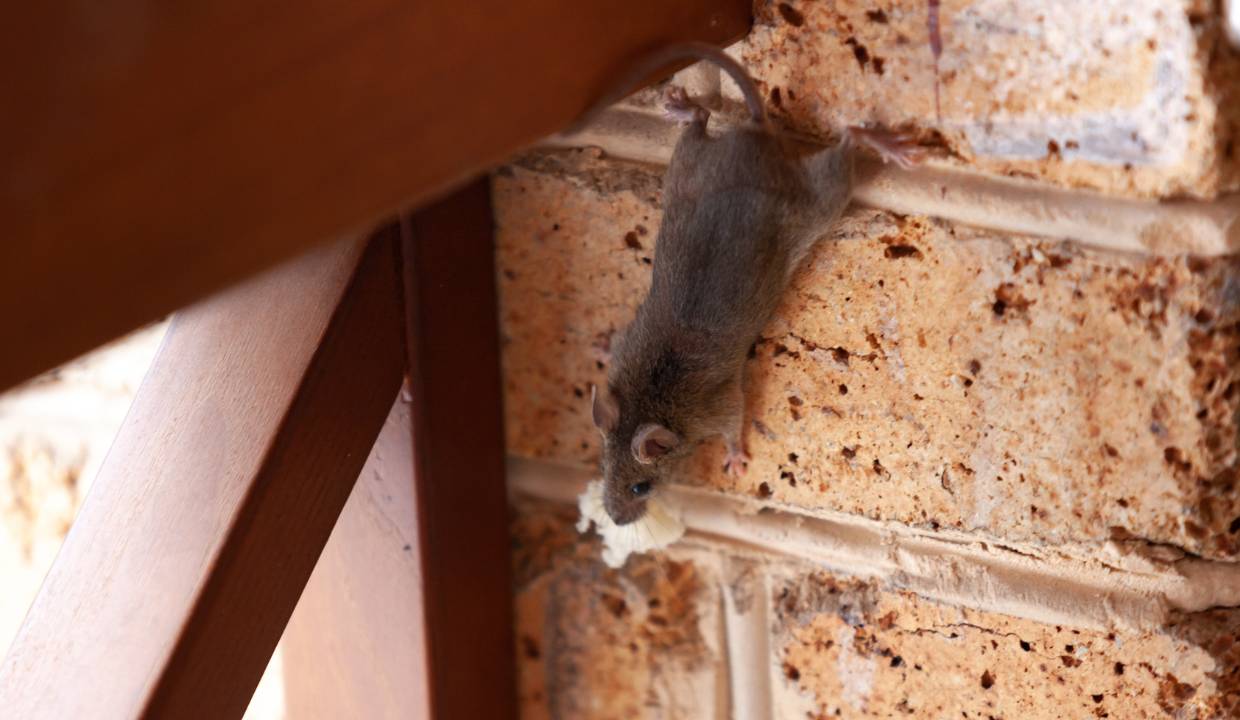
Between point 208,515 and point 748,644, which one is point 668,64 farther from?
point 748,644

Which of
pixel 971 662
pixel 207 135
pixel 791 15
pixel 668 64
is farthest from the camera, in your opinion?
pixel 971 662

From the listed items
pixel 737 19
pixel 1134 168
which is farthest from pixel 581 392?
pixel 1134 168

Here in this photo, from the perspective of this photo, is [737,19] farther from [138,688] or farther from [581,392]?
[138,688]

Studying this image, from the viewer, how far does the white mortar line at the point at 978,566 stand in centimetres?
105

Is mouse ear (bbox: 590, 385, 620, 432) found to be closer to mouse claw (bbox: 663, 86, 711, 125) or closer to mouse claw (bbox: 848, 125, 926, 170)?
mouse claw (bbox: 663, 86, 711, 125)

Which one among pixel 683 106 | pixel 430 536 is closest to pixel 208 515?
pixel 430 536

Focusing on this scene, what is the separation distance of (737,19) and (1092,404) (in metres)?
0.41

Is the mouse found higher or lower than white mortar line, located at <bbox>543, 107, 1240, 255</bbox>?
higher

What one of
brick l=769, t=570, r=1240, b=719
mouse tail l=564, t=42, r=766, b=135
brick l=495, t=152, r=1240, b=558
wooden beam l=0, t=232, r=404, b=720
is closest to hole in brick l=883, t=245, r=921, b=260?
brick l=495, t=152, r=1240, b=558

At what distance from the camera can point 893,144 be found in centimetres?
102

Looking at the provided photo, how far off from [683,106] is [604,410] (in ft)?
1.11

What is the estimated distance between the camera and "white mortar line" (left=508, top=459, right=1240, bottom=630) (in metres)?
1.05

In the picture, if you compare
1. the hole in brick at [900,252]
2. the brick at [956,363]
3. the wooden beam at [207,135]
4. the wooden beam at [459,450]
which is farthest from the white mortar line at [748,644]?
the wooden beam at [207,135]

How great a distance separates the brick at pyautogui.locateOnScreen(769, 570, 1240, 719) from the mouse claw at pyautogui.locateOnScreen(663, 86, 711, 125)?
0.44 m
